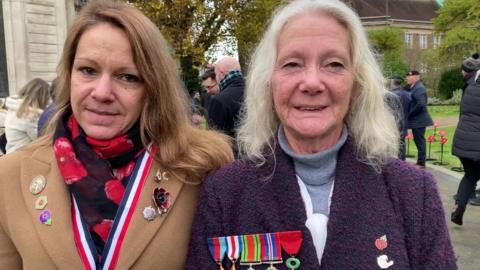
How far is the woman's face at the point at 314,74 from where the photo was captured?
185 centimetres

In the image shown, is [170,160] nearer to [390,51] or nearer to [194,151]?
[194,151]

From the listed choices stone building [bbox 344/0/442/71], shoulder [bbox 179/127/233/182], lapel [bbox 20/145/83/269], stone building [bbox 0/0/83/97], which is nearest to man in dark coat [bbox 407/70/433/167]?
shoulder [bbox 179/127/233/182]

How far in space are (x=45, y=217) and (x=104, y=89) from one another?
594 millimetres

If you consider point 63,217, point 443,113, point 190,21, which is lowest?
point 443,113

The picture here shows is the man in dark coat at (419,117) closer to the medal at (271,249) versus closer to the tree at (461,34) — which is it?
the medal at (271,249)

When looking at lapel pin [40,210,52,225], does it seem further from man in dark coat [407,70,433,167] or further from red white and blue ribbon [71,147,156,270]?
man in dark coat [407,70,433,167]

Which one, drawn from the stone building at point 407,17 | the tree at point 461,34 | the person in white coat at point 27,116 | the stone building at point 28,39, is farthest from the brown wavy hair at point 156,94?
the stone building at point 407,17

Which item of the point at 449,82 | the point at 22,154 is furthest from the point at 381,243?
the point at 449,82

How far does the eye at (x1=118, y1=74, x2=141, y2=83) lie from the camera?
2.04m

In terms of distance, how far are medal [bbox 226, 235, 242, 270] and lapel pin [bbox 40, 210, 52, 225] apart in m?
0.76

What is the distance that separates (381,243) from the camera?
1.77m

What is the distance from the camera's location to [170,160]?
2.18m

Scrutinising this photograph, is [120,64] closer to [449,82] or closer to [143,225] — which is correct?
[143,225]

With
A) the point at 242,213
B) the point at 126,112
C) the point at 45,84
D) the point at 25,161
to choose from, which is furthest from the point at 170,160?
the point at 45,84
